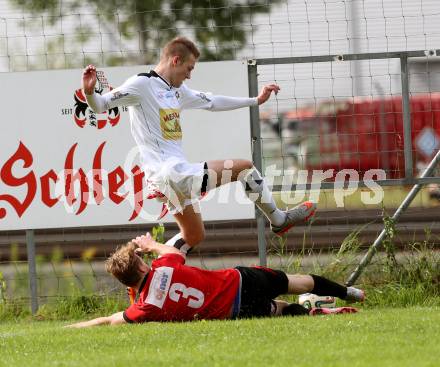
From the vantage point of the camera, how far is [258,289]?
30.1 ft

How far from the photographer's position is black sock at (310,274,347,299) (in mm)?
9555

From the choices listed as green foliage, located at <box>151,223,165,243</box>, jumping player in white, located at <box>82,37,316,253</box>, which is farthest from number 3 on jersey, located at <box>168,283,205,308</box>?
green foliage, located at <box>151,223,165,243</box>

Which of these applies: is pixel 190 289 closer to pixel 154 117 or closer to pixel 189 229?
pixel 189 229

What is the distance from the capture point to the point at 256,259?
12711 mm

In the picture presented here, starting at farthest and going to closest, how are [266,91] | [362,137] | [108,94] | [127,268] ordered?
[362,137] < [266,91] < [108,94] < [127,268]

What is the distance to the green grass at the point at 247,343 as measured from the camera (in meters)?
6.73

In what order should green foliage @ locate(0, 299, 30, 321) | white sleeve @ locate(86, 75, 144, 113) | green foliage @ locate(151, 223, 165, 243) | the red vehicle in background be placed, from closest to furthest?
white sleeve @ locate(86, 75, 144, 113) → green foliage @ locate(151, 223, 165, 243) → green foliage @ locate(0, 299, 30, 321) → the red vehicle in background

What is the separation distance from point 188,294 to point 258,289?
599 mm

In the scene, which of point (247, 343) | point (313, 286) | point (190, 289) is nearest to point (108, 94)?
point (190, 289)

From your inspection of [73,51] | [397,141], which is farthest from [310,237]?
[73,51]

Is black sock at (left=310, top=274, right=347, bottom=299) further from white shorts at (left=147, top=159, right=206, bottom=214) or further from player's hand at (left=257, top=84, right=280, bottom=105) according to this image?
player's hand at (left=257, top=84, right=280, bottom=105)

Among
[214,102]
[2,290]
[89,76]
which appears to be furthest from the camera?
[2,290]

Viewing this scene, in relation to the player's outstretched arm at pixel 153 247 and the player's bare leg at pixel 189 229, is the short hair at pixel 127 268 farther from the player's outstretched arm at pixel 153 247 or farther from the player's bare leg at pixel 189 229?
the player's bare leg at pixel 189 229

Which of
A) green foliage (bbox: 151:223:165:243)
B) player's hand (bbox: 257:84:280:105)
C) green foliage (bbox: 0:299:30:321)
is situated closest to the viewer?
player's hand (bbox: 257:84:280:105)
